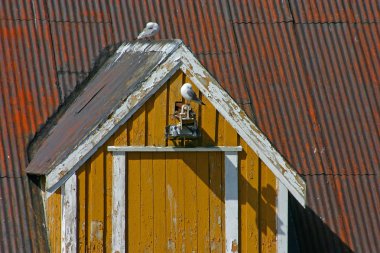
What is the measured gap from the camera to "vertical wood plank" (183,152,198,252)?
39.1 feet

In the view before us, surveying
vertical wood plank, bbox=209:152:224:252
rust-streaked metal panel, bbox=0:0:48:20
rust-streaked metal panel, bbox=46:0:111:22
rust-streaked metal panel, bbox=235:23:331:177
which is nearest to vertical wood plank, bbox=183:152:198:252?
vertical wood plank, bbox=209:152:224:252

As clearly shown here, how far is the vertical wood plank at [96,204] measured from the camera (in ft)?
38.8

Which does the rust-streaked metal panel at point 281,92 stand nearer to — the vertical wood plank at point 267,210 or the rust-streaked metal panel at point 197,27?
the rust-streaked metal panel at point 197,27

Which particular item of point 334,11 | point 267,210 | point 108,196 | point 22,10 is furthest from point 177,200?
point 334,11

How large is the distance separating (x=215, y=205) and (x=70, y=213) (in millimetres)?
1502

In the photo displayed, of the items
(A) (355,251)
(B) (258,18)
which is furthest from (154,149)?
(B) (258,18)

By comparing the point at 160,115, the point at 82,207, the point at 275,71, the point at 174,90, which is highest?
the point at 275,71

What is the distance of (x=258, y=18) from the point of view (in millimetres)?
15383

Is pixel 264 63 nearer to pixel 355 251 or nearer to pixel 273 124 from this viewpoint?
pixel 273 124

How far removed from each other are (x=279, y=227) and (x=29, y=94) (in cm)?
378

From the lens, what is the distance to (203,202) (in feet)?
39.2

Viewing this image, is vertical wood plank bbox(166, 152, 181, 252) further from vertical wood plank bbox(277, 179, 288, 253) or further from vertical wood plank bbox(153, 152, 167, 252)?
vertical wood plank bbox(277, 179, 288, 253)

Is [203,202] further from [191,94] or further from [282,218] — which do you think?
[191,94]

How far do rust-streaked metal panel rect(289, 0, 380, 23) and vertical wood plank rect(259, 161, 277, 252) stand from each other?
13.4ft
